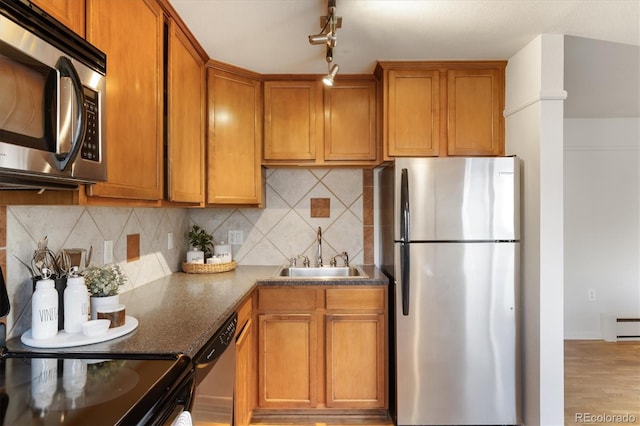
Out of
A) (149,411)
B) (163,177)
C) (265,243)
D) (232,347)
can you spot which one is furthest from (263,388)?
(149,411)

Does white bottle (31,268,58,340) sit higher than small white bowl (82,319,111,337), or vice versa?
white bottle (31,268,58,340)

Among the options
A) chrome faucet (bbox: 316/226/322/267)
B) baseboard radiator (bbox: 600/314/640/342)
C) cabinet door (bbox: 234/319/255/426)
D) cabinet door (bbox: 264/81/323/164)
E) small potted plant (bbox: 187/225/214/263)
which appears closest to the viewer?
cabinet door (bbox: 234/319/255/426)

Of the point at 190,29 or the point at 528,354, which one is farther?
the point at 528,354

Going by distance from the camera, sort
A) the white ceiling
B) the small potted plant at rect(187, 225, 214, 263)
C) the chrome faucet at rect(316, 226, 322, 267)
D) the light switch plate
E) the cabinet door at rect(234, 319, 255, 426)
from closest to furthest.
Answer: the white ceiling
the cabinet door at rect(234, 319, 255, 426)
the light switch plate
the small potted plant at rect(187, 225, 214, 263)
the chrome faucet at rect(316, 226, 322, 267)

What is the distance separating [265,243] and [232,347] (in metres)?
1.30

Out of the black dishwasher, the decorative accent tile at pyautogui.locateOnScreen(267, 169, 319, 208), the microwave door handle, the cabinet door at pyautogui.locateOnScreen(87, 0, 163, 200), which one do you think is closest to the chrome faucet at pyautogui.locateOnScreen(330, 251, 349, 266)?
the decorative accent tile at pyautogui.locateOnScreen(267, 169, 319, 208)

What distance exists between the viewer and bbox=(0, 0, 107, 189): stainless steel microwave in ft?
2.70

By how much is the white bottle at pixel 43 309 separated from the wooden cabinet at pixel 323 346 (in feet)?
4.25

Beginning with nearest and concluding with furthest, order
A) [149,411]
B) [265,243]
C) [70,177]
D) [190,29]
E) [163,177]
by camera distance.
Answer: [149,411], [70,177], [163,177], [190,29], [265,243]

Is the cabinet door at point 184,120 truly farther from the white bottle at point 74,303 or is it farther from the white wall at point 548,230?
the white wall at point 548,230

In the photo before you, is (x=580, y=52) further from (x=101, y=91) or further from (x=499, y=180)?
(x=101, y=91)

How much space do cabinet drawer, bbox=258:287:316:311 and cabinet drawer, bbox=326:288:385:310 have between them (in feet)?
0.40

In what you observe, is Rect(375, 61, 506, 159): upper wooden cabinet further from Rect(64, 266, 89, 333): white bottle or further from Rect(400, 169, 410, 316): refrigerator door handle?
Rect(64, 266, 89, 333): white bottle

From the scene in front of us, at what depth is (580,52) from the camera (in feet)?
7.74
